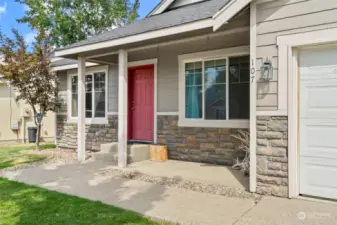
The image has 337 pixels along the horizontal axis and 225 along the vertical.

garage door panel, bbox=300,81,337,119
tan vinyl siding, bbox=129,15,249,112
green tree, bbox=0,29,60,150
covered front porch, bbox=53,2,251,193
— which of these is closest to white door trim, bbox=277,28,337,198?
garage door panel, bbox=300,81,337,119

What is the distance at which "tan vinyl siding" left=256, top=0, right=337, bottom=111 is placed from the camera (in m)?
3.65

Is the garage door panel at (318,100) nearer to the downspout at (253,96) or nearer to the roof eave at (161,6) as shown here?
the downspout at (253,96)

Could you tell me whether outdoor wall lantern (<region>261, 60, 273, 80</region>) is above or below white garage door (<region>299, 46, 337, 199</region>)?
above

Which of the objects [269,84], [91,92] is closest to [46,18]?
[91,92]

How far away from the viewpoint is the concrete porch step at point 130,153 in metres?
6.68

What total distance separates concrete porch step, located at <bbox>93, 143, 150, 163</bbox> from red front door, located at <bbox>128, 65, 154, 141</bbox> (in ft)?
2.55

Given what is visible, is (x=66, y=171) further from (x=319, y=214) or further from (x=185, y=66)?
(x=319, y=214)

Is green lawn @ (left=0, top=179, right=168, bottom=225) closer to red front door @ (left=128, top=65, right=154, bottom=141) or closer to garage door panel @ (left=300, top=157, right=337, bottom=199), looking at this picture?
garage door panel @ (left=300, top=157, right=337, bottom=199)

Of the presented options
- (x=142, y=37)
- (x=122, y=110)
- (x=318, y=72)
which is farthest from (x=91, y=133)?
(x=318, y=72)

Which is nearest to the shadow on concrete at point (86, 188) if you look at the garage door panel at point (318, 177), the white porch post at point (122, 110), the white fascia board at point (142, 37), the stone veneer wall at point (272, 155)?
the white porch post at point (122, 110)

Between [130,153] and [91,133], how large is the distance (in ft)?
9.16

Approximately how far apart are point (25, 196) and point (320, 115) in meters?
4.65

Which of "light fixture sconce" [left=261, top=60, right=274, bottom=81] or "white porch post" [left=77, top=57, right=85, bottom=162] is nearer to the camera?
"light fixture sconce" [left=261, top=60, right=274, bottom=81]

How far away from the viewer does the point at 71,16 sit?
15.3 metres
